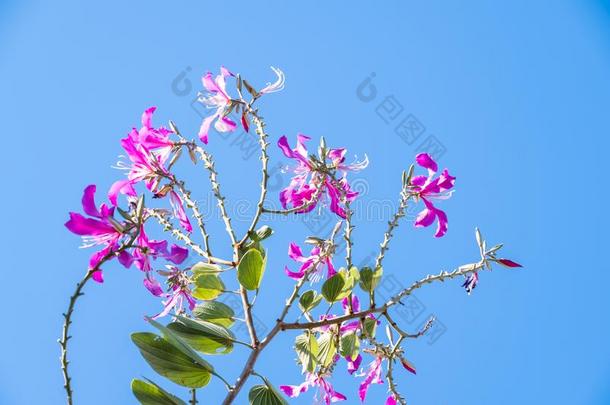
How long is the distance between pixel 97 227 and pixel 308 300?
49cm

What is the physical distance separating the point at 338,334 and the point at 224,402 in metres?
0.42

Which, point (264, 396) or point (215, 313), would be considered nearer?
point (264, 396)

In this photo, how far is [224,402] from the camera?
1.13 meters

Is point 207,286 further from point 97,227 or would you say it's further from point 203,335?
point 97,227

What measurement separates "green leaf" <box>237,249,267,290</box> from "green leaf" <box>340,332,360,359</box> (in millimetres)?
262

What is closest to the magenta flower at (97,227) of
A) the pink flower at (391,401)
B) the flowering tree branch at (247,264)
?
the flowering tree branch at (247,264)

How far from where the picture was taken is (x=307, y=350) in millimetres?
1487

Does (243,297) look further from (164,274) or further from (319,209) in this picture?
(319,209)

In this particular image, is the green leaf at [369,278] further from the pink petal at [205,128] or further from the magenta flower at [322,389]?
the pink petal at [205,128]

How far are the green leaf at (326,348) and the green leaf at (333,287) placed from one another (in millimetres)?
125

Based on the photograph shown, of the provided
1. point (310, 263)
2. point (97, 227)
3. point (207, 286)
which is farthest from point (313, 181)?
point (97, 227)

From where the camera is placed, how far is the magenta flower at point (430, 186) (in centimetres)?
158

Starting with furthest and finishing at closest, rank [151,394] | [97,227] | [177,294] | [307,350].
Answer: [177,294] < [307,350] < [97,227] < [151,394]

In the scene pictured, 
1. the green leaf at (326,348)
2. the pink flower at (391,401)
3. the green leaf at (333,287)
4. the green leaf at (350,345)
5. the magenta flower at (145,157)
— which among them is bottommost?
the pink flower at (391,401)
